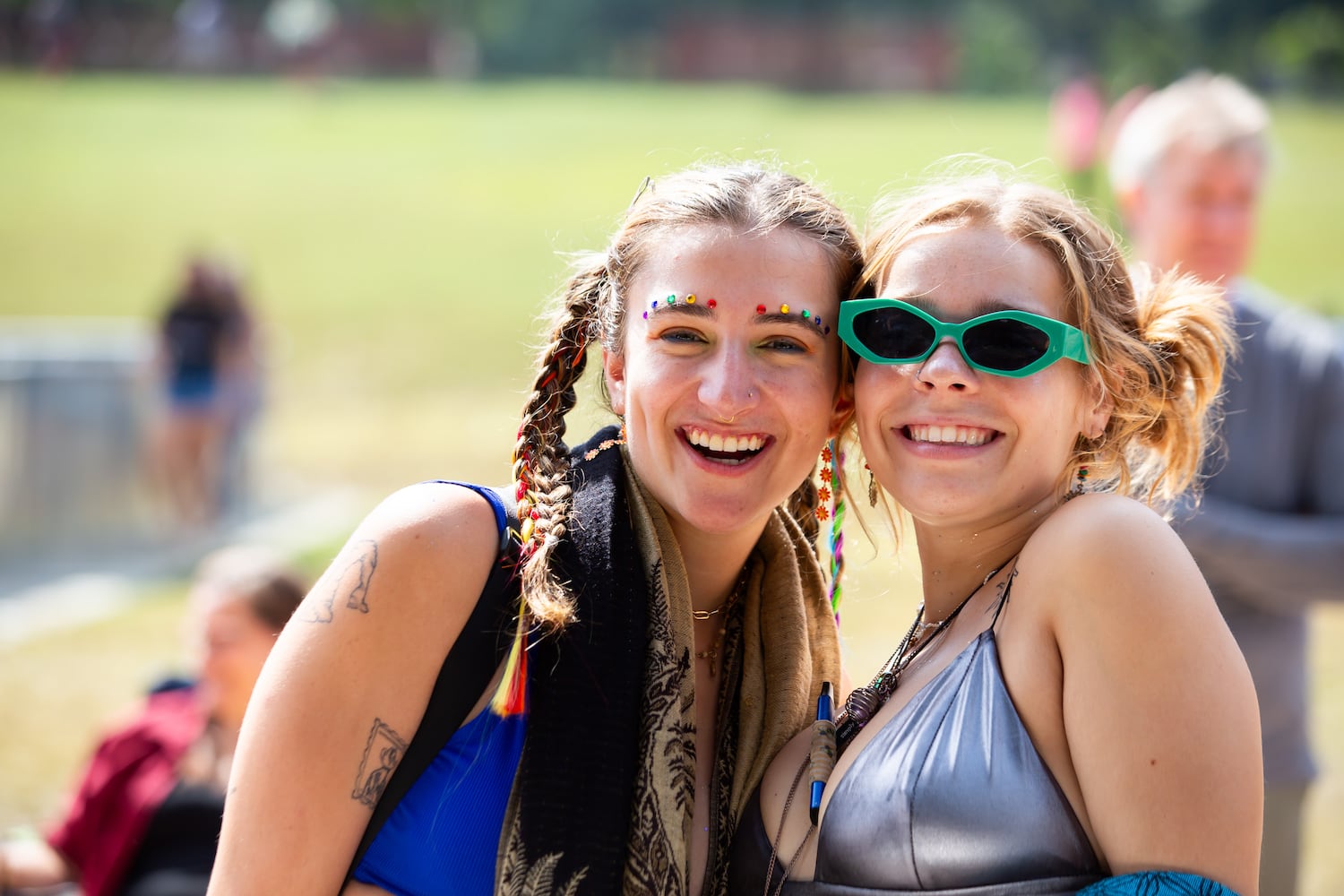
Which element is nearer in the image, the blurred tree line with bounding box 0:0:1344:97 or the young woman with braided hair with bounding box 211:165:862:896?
the young woman with braided hair with bounding box 211:165:862:896

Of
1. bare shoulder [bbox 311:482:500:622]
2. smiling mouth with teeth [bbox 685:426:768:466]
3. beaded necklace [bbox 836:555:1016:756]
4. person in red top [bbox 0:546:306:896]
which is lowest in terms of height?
person in red top [bbox 0:546:306:896]

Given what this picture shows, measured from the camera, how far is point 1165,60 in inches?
1735

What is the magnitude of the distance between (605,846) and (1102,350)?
3.81 ft

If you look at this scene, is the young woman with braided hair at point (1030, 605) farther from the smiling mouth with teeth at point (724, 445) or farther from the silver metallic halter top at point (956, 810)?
the smiling mouth with teeth at point (724, 445)

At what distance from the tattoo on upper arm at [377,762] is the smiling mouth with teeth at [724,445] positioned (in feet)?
2.31

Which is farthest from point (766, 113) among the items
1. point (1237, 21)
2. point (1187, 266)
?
point (1187, 266)

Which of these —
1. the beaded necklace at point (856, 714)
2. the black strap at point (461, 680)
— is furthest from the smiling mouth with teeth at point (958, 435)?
the black strap at point (461, 680)

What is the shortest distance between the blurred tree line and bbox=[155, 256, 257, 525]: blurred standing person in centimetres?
3572

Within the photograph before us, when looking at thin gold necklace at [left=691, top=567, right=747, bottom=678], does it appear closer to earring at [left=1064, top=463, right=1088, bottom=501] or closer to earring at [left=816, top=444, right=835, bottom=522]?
earring at [left=816, top=444, right=835, bottom=522]

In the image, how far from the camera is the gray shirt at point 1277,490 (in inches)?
132

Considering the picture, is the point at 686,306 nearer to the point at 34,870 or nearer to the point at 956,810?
the point at 956,810

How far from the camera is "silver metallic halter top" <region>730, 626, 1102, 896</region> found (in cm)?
187

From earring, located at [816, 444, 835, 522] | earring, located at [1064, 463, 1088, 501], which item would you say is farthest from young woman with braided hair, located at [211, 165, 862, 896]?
earring, located at [1064, 463, 1088, 501]

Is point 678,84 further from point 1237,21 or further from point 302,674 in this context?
point 302,674
